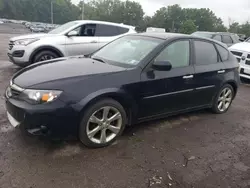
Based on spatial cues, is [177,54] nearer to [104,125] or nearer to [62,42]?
[104,125]

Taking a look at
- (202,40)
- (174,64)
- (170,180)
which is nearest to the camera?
(170,180)

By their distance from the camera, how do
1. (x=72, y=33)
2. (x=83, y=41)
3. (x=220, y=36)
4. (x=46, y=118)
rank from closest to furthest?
(x=46, y=118) → (x=72, y=33) → (x=83, y=41) → (x=220, y=36)

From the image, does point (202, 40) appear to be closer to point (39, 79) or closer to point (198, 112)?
point (198, 112)

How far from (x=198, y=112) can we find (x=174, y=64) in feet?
5.16

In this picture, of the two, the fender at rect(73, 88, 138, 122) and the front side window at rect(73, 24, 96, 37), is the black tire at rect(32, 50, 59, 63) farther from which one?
the fender at rect(73, 88, 138, 122)

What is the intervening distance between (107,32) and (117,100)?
5.25 metres

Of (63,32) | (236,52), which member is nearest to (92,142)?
(63,32)

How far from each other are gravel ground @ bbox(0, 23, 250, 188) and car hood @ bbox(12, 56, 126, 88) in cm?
86

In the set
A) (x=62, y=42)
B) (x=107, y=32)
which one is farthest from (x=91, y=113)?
(x=107, y=32)

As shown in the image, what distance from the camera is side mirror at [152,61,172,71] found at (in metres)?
3.63

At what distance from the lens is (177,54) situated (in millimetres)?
4129

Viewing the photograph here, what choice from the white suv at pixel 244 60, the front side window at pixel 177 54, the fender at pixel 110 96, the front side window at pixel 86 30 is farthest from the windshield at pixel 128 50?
the white suv at pixel 244 60

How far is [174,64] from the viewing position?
4043 mm

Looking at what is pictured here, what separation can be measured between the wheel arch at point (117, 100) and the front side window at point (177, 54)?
822 millimetres
